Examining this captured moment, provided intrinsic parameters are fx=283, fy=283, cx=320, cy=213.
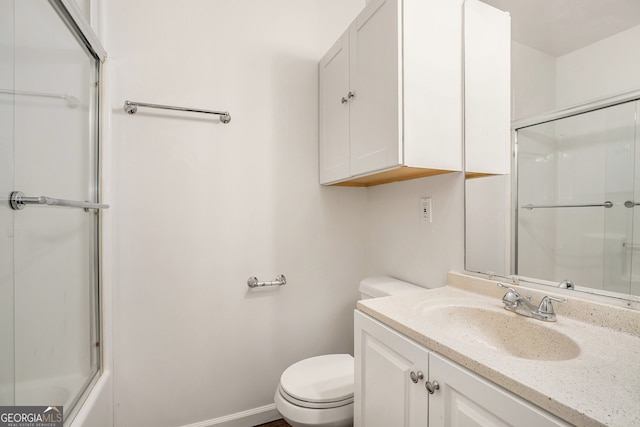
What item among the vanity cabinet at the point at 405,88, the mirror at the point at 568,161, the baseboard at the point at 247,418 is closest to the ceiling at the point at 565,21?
the mirror at the point at 568,161

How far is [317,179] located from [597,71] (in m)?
A: 1.27

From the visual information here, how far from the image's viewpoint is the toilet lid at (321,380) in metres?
1.17

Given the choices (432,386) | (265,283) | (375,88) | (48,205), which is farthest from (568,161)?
(48,205)

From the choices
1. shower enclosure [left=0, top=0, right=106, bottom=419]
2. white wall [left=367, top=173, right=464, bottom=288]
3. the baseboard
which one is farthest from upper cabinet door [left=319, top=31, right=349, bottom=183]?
the baseboard

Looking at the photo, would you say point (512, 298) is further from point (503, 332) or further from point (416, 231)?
point (416, 231)

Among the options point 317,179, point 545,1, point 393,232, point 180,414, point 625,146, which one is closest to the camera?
point 625,146

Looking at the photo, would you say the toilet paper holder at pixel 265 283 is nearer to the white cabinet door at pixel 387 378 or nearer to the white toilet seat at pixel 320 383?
the white toilet seat at pixel 320 383

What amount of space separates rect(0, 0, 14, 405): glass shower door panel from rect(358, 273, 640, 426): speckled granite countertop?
1.03 metres

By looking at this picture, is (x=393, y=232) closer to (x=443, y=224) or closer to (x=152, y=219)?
(x=443, y=224)

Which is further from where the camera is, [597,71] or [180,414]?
[180,414]

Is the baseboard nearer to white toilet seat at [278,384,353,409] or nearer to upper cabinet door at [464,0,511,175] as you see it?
white toilet seat at [278,384,353,409]

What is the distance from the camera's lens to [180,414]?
4.76 feet

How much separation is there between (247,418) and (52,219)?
4.47ft

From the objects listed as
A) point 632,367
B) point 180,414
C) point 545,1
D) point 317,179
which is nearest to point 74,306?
point 180,414
